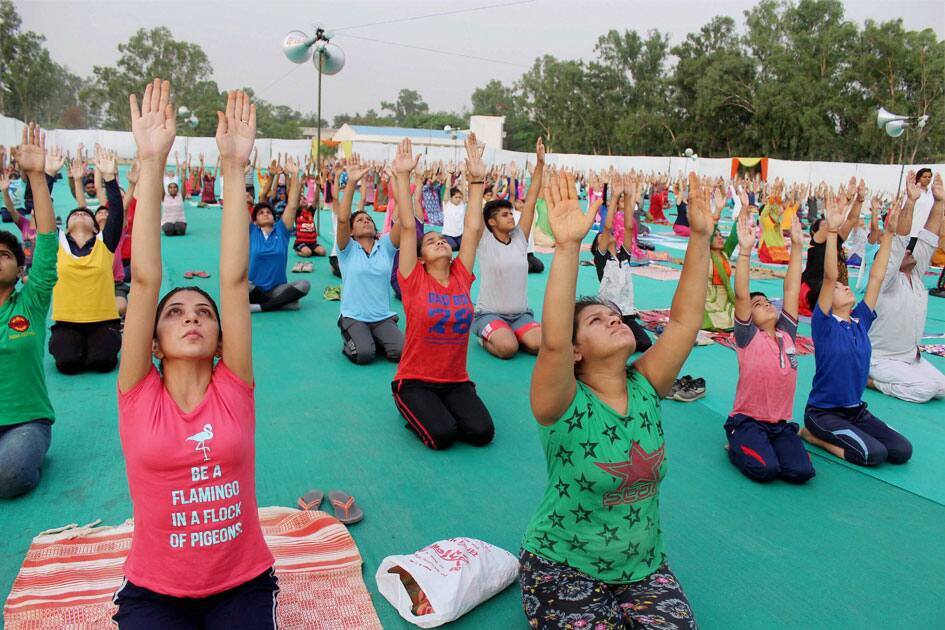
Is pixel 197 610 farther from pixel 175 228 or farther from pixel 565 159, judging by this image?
pixel 565 159

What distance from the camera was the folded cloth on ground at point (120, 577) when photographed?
2598 millimetres

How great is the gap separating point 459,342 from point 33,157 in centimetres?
265

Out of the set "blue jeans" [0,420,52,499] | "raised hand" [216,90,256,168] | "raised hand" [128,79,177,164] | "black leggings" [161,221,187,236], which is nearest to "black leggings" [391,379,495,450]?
"blue jeans" [0,420,52,499]

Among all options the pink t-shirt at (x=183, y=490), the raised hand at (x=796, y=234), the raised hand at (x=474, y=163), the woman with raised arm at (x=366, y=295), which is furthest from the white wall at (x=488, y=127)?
the pink t-shirt at (x=183, y=490)

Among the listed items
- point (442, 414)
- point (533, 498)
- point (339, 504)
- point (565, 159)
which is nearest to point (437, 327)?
point (442, 414)

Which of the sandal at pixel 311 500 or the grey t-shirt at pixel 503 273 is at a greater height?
the grey t-shirt at pixel 503 273

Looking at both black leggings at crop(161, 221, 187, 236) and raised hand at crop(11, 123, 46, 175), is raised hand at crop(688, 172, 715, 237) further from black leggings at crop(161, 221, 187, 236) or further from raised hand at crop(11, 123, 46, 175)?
black leggings at crop(161, 221, 187, 236)

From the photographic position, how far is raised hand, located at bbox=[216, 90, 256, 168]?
89.7 inches

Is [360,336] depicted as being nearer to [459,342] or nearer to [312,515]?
[459,342]

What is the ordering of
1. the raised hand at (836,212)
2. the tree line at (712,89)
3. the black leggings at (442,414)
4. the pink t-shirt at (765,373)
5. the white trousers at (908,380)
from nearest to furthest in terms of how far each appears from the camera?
the pink t-shirt at (765,373), the black leggings at (442,414), the raised hand at (836,212), the white trousers at (908,380), the tree line at (712,89)

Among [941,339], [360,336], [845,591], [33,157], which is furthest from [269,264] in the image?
[941,339]

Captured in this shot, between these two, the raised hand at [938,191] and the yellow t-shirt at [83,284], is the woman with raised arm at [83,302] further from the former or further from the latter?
the raised hand at [938,191]

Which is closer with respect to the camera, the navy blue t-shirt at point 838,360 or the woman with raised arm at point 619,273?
the navy blue t-shirt at point 838,360

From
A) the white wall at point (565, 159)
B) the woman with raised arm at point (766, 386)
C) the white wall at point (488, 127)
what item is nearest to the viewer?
the woman with raised arm at point (766, 386)
